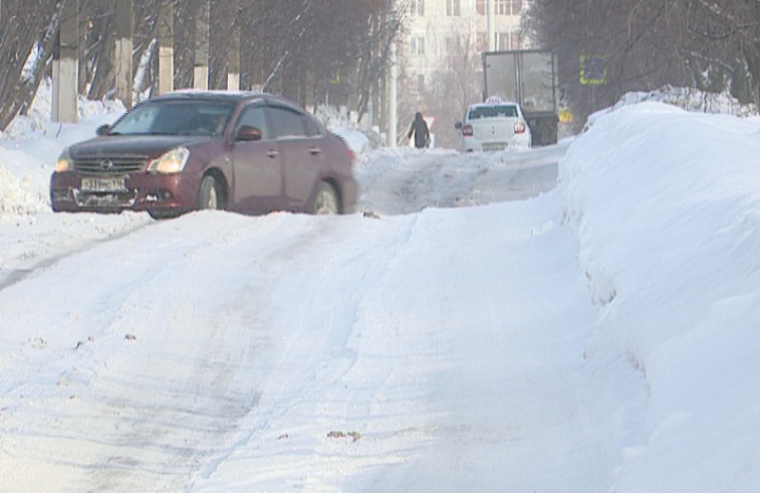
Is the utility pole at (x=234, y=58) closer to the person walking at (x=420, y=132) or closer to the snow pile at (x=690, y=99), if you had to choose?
the snow pile at (x=690, y=99)

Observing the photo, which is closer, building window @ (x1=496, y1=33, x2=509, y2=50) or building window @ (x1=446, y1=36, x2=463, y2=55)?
building window @ (x1=446, y1=36, x2=463, y2=55)

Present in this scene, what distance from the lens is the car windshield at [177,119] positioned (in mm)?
15062

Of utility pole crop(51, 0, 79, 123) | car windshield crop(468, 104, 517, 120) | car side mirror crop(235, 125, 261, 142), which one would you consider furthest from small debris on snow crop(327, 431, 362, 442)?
car windshield crop(468, 104, 517, 120)

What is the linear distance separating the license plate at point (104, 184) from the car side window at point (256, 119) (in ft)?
5.28

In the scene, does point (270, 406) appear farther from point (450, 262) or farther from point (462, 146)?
point (462, 146)

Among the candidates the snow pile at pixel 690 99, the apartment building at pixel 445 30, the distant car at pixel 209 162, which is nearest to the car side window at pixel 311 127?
the distant car at pixel 209 162

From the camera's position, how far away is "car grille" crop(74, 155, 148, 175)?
14094mm

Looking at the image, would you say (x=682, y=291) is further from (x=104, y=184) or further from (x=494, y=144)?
(x=494, y=144)

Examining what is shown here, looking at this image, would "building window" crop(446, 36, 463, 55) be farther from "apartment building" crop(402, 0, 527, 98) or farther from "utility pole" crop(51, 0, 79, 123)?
"utility pole" crop(51, 0, 79, 123)

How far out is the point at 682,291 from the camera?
609 cm

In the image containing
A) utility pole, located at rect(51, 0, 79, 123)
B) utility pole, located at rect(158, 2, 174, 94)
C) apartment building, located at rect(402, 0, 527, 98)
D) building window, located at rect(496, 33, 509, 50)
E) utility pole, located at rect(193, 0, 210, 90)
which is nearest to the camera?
→ utility pole, located at rect(51, 0, 79, 123)

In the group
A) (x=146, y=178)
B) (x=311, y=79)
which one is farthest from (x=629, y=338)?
(x=311, y=79)

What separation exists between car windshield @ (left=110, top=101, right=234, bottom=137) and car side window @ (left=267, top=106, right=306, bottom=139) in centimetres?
59

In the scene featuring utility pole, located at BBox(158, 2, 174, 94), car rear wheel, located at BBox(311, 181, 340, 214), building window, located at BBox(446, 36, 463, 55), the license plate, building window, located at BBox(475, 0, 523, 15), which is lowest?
car rear wheel, located at BBox(311, 181, 340, 214)
